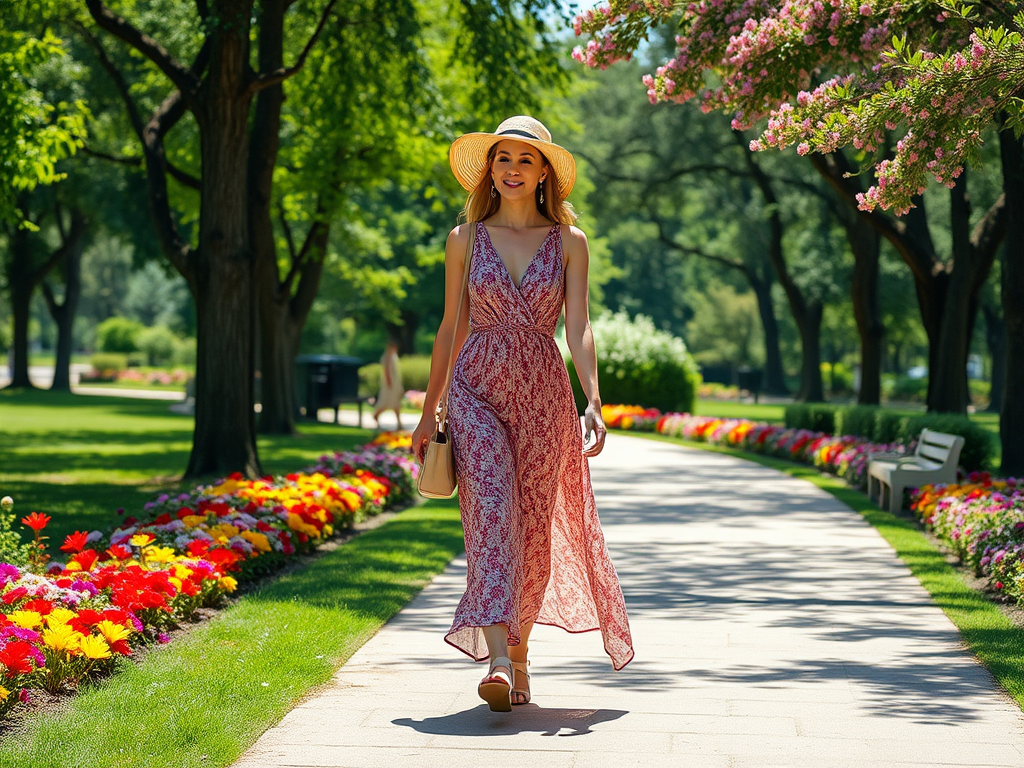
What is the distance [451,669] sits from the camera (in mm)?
5594

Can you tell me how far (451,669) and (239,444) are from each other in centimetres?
733

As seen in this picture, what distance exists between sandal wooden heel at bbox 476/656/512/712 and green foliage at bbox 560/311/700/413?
77.0ft

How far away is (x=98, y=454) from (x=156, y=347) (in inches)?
1877

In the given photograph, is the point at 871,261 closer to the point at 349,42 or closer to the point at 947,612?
the point at 349,42

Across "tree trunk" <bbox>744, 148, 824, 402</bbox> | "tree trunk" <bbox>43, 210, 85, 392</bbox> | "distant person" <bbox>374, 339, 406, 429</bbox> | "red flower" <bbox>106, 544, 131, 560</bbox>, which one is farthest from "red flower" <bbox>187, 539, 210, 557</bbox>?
"tree trunk" <bbox>43, 210, 85, 392</bbox>

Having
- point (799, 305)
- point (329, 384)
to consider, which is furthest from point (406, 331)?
point (799, 305)

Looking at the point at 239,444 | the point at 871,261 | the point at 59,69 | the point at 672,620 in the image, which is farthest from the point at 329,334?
the point at 672,620

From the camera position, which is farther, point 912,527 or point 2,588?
point 912,527

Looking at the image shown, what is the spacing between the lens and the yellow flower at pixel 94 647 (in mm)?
4777

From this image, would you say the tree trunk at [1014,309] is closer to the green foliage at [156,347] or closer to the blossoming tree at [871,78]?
the blossoming tree at [871,78]

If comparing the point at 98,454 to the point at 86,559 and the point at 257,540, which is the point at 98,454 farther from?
the point at 86,559

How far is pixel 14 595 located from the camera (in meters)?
5.24

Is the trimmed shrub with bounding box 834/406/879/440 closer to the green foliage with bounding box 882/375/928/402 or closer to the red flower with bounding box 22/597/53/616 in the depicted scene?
the red flower with bounding box 22/597/53/616

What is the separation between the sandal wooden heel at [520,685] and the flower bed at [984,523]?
10.9 ft
